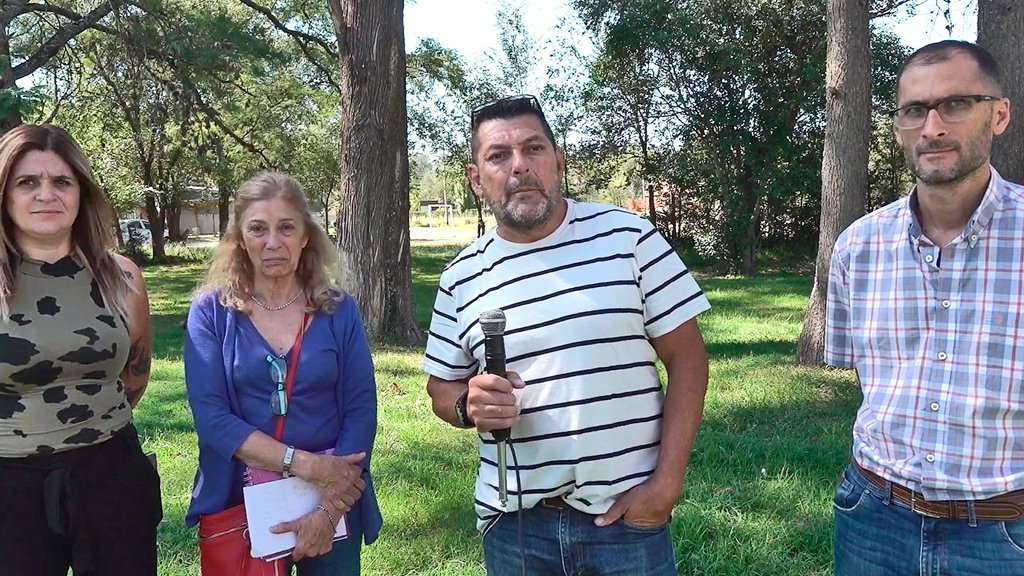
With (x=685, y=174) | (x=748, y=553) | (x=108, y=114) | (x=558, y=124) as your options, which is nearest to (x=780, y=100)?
(x=685, y=174)

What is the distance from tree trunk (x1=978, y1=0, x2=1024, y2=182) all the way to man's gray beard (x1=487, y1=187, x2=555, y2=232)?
4.46 metres

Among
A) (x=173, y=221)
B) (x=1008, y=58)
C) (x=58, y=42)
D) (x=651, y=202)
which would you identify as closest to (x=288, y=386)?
(x=1008, y=58)

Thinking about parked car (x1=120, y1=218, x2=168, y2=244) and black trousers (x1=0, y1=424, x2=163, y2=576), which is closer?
black trousers (x1=0, y1=424, x2=163, y2=576)

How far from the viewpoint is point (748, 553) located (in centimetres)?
391

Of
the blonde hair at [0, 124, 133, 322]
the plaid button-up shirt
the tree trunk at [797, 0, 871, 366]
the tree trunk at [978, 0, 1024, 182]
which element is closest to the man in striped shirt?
the plaid button-up shirt

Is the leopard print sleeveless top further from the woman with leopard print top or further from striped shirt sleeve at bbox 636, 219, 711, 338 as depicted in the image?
striped shirt sleeve at bbox 636, 219, 711, 338

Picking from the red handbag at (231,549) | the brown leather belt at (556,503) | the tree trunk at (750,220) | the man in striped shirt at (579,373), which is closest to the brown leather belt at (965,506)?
the man in striped shirt at (579,373)

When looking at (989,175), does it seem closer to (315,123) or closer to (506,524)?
(506,524)

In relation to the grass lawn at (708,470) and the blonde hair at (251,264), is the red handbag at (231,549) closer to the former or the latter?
the blonde hair at (251,264)

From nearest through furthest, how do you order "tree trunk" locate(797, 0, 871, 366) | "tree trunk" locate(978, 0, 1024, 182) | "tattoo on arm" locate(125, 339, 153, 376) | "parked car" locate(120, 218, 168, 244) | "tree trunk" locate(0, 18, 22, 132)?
"tattoo on arm" locate(125, 339, 153, 376) → "tree trunk" locate(978, 0, 1024, 182) → "tree trunk" locate(797, 0, 871, 366) → "tree trunk" locate(0, 18, 22, 132) → "parked car" locate(120, 218, 168, 244)

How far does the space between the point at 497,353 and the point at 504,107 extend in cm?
72

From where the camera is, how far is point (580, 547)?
7.18 feet

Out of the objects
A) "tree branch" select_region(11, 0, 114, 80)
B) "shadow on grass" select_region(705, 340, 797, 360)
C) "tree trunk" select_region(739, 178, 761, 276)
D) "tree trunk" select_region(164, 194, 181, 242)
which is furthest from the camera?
"tree trunk" select_region(164, 194, 181, 242)

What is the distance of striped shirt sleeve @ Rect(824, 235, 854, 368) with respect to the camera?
96.5 inches
